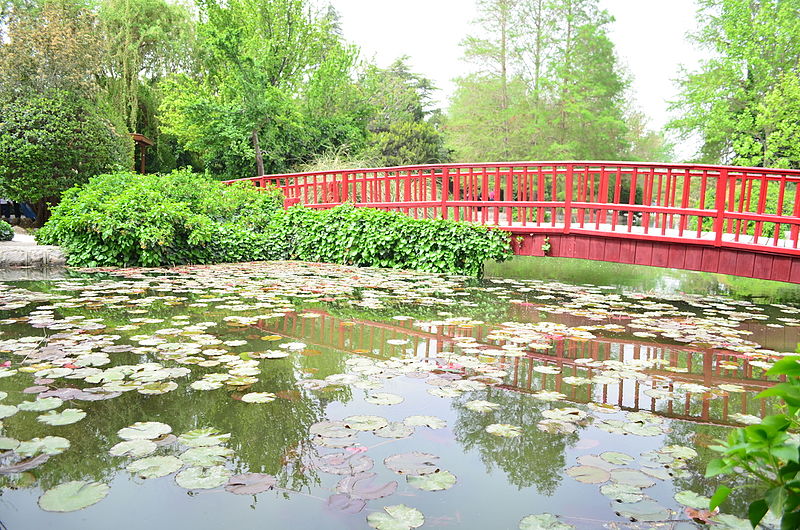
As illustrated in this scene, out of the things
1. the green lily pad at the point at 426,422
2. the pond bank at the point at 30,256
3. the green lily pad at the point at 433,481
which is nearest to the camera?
the green lily pad at the point at 433,481

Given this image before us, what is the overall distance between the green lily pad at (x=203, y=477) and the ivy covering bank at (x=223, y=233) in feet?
21.3

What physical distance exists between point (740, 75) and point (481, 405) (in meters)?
18.0

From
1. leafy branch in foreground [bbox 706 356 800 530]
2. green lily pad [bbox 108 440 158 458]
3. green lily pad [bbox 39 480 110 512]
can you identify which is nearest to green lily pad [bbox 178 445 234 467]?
green lily pad [bbox 108 440 158 458]

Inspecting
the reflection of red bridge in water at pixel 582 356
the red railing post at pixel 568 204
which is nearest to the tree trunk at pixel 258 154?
the red railing post at pixel 568 204

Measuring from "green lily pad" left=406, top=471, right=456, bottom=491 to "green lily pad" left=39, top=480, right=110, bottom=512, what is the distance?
961 millimetres

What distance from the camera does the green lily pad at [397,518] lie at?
1548 millimetres

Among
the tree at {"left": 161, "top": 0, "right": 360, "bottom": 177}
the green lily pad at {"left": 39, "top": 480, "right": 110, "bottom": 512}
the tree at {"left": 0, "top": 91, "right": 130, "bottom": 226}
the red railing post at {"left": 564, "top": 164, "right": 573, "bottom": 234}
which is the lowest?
the green lily pad at {"left": 39, "top": 480, "right": 110, "bottom": 512}

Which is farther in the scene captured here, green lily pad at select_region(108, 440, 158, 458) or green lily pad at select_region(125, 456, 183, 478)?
green lily pad at select_region(108, 440, 158, 458)

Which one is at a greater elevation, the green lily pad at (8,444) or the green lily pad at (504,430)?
the green lily pad at (8,444)

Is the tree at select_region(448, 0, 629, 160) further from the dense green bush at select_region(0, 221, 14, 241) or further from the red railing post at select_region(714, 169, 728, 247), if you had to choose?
the dense green bush at select_region(0, 221, 14, 241)

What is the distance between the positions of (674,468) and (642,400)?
786 millimetres

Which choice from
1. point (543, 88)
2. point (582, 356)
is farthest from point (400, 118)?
point (582, 356)

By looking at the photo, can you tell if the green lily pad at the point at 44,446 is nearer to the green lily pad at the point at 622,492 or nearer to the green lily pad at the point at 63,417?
the green lily pad at the point at 63,417

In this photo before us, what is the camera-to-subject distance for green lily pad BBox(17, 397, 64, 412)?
234cm
